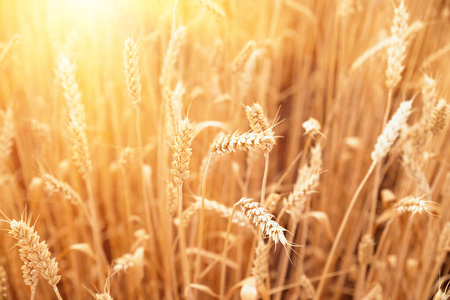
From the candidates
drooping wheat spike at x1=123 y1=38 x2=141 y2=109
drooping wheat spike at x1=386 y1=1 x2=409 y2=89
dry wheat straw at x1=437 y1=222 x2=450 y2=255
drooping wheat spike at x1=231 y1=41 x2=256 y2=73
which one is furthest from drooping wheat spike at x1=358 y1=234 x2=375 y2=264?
drooping wheat spike at x1=123 y1=38 x2=141 y2=109

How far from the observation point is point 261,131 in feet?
3.49

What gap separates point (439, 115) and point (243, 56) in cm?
73

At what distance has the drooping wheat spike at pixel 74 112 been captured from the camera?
4.24ft

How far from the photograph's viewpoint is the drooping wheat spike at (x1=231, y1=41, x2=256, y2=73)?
59.7 inches

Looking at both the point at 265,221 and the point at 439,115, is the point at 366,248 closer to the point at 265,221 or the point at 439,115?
the point at 439,115

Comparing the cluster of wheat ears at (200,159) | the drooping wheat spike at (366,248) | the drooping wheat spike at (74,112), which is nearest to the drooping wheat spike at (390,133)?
the cluster of wheat ears at (200,159)

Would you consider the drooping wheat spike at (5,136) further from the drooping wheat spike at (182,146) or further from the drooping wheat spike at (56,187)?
the drooping wheat spike at (182,146)

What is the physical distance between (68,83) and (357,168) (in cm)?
168

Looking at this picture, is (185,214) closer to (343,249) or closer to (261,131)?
(261,131)

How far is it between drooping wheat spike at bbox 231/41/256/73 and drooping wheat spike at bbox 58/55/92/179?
614mm

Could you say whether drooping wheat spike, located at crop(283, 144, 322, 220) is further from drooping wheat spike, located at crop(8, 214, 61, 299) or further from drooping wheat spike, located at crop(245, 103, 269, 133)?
drooping wheat spike, located at crop(8, 214, 61, 299)

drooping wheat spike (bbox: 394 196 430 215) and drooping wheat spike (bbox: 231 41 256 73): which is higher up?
drooping wheat spike (bbox: 231 41 256 73)

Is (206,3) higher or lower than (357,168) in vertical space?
higher

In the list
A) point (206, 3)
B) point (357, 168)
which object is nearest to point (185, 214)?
point (206, 3)
